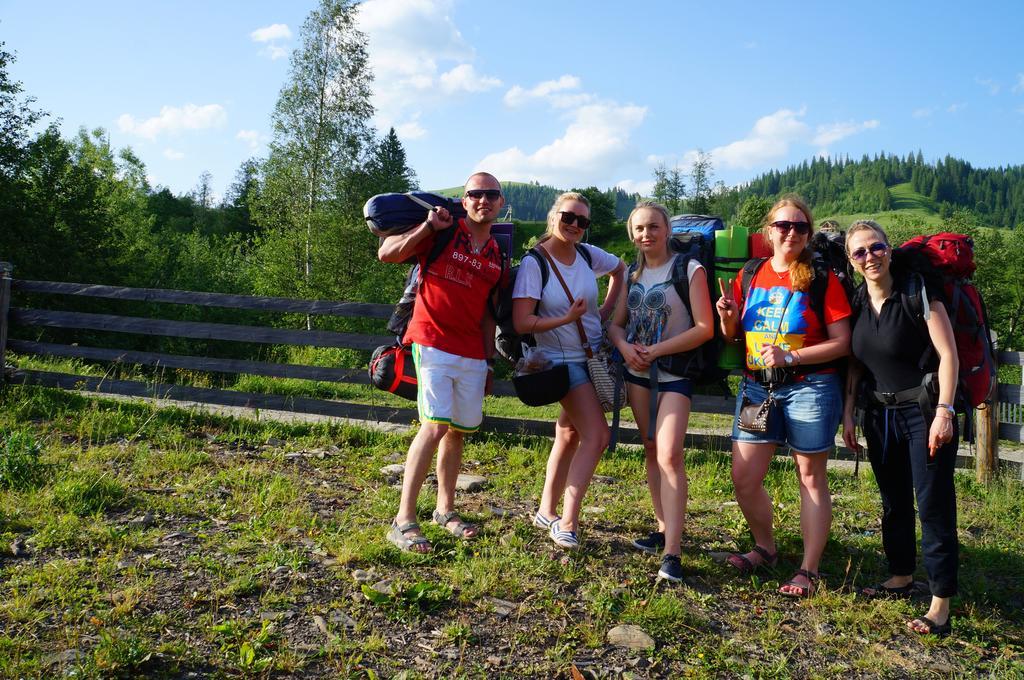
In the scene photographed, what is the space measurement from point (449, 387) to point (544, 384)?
55 cm

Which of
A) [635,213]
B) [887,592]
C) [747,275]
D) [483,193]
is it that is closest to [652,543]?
[887,592]

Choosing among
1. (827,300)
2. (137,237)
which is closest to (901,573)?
(827,300)

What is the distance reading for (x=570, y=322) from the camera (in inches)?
158

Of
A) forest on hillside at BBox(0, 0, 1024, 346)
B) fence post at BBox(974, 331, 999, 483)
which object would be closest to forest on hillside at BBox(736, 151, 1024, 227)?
forest on hillside at BBox(0, 0, 1024, 346)

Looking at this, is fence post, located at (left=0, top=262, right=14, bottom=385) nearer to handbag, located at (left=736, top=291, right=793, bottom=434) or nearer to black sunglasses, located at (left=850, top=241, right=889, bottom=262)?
handbag, located at (left=736, top=291, right=793, bottom=434)

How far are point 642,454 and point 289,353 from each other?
43.1ft

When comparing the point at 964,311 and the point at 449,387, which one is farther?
the point at 449,387

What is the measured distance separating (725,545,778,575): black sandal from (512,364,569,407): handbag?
1394 mm

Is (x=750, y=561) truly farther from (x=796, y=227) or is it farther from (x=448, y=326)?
(x=448, y=326)

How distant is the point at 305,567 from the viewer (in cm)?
Answer: 367

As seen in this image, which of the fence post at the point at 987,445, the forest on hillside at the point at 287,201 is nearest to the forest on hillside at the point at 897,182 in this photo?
the forest on hillside at the point at 287,201

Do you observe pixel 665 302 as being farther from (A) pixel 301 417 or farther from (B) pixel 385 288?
(B) pixel 385 288

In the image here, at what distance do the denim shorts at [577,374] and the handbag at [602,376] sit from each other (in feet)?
0.10

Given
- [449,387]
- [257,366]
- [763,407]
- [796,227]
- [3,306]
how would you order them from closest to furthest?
[796,227]
[763,407]
[449,387]
[257,366]
[3,306]
